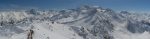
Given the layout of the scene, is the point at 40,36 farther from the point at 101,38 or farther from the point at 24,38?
the point at 101,38

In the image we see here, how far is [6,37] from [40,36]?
20087 millimetres

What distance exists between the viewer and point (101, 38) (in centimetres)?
19525

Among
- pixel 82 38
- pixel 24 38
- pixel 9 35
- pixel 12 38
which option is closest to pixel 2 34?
pixel 9 35

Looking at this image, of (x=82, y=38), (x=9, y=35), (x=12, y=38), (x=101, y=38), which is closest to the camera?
(x=12, y=38)

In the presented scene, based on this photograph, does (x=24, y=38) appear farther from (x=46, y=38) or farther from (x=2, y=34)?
(x=2, y=34)

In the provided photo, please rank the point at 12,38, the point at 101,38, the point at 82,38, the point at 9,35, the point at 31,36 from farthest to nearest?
the point at 101,38
the point at 82,38
the point at 9,35
the point at 12,38
the point at 31,36

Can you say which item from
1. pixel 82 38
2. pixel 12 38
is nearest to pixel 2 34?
pixel 12 38

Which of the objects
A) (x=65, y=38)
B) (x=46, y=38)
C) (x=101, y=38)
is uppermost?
(x=46, y=38)

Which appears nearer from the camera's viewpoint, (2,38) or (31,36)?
Result: (31,36)

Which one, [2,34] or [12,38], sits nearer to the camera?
[12,38]

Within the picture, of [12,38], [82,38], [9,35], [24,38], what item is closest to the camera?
[24,38]

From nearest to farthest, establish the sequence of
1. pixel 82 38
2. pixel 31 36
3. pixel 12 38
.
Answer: pixel 31 36 < pixel 12 38 < pixel 82 38

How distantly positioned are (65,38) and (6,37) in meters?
25.6

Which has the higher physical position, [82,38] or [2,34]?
[2,34]
